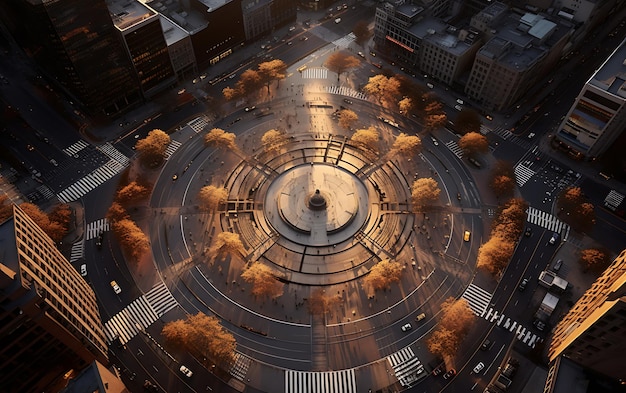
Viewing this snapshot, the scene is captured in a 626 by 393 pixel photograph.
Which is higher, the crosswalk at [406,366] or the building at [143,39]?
the building at [143,39]

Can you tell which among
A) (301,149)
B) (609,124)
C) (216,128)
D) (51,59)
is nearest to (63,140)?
(51,59)

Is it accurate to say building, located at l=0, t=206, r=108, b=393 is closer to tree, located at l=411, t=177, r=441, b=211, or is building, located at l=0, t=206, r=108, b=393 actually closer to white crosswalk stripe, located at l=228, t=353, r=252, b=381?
white crosswalk stripe, located at l=228, t=353, r=252, b=381

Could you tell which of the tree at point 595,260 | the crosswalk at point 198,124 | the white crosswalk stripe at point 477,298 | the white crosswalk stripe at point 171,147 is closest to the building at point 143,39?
the crosswalk at point 198,124

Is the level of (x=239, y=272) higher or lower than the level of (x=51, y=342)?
lower

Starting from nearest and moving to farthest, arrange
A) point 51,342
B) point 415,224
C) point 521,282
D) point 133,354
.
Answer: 1. point 51,342
2. point 133,354
3. point 521,282
4. point 415,224

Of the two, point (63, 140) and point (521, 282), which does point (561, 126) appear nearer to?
point (521, 282)

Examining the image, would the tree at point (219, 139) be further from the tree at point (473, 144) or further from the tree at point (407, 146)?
the tree at point (473, 144)

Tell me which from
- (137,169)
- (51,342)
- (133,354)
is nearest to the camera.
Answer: (51,342)
